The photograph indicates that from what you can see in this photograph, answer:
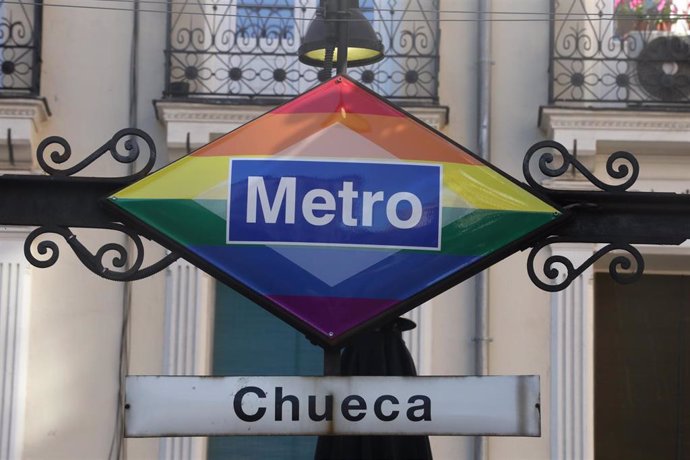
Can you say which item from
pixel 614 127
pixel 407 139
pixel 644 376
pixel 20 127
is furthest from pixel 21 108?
pixel 407 139

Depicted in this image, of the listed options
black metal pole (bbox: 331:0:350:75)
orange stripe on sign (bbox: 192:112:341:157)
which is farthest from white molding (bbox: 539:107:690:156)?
orange stripe on sign (bbox: 192:112:341:157)

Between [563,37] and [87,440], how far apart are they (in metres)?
4.52

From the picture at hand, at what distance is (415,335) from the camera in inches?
377

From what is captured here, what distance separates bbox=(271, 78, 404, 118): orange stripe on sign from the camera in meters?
4.30

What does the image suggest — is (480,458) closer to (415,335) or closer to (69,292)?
(415,335)

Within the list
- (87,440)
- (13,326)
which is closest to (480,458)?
(87,440)

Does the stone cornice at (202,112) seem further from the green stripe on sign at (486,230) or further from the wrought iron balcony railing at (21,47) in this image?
the green stripe on sign at (486,230)

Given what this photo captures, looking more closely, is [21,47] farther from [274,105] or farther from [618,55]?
[618,55]

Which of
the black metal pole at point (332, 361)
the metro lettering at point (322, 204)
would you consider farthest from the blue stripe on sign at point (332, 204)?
the black metal pole at point (332, 361)

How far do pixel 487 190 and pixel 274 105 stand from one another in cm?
534

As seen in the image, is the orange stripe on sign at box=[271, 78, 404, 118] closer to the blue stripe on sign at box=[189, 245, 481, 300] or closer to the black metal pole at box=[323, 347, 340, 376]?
the blue stripe on sign at box=[189, 245, 481, 300]

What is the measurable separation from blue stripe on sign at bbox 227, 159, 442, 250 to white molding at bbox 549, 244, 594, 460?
5.44 meters

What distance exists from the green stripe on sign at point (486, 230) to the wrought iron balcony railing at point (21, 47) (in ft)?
19.7

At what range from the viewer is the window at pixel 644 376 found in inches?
400
